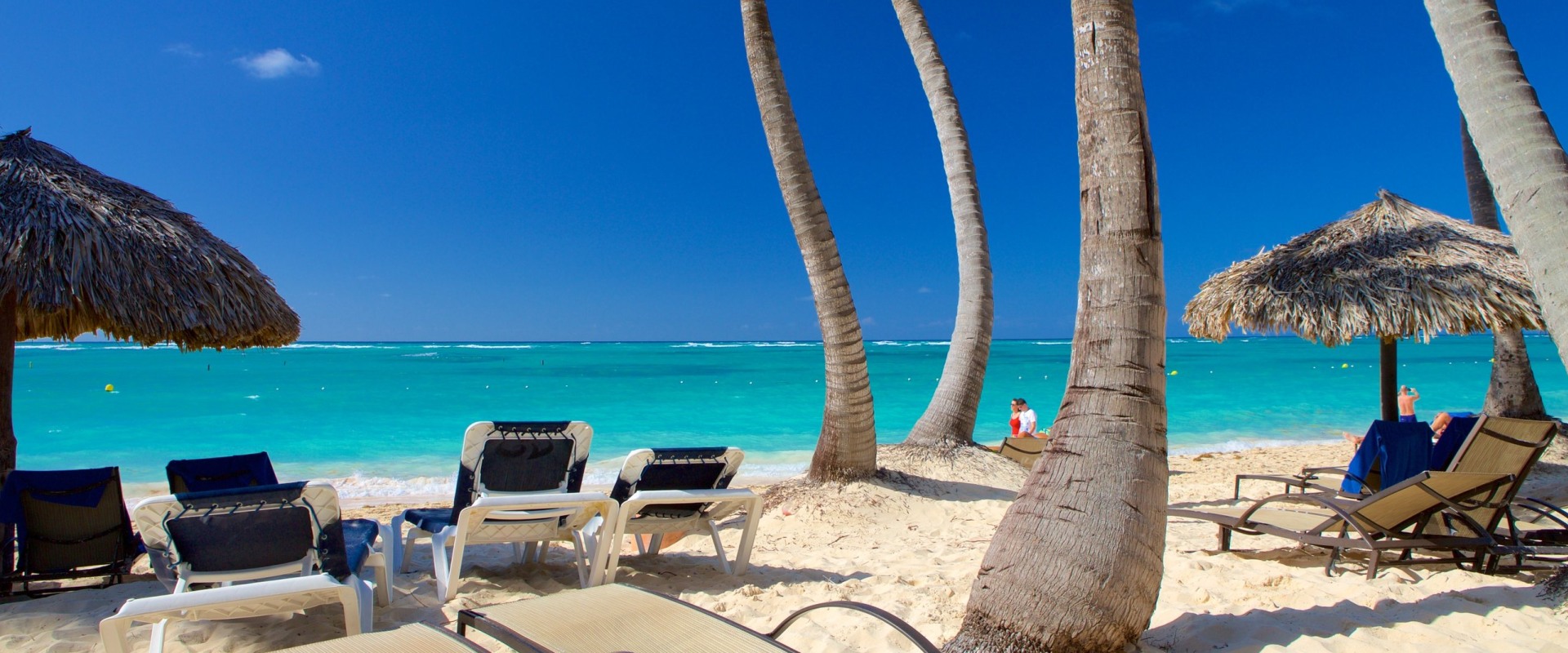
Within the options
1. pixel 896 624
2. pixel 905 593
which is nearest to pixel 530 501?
pixel 905 593

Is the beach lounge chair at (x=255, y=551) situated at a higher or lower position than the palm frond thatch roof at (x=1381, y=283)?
lower

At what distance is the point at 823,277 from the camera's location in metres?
6.45

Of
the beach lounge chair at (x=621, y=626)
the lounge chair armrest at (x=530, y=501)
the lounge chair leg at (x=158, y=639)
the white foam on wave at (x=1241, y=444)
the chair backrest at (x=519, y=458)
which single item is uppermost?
the chair backrest at (x=519, y=458)

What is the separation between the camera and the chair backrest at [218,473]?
188 inches

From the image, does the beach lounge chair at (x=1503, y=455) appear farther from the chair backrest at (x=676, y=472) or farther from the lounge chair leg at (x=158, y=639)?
the lounge chair leg at (x=158, y=639)

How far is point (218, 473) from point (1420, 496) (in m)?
6.83

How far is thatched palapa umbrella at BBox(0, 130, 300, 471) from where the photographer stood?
4.70m

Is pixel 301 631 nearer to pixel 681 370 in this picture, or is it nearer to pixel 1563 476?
pixel 1563 476

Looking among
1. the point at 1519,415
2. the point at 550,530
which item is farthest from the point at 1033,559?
the point at 1519,415

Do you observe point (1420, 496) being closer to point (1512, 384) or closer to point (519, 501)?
point (519, 501)

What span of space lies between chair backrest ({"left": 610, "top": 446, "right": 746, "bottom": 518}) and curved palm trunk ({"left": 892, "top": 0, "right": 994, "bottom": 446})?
360cm

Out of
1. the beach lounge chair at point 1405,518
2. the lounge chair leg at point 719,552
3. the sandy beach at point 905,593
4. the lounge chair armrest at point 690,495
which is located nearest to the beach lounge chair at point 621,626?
the sandy beach at point 905,593

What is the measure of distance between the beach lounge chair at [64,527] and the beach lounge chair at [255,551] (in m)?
1.55

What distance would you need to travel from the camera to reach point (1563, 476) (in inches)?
313
